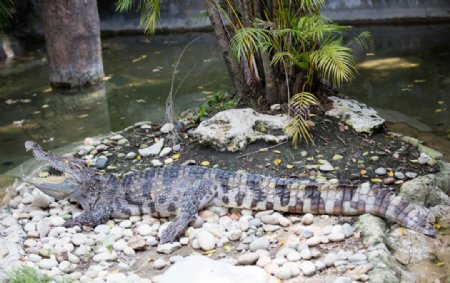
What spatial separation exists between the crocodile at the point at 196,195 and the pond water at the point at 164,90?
160 centimetres

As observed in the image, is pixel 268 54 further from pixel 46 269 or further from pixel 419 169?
pixel 46 269

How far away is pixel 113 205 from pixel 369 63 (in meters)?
5.43

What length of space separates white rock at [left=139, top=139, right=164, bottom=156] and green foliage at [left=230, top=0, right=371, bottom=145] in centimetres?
119

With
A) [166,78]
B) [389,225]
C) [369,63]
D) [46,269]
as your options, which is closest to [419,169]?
[389,225]

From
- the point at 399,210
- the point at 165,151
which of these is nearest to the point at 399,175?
the point at 399,210

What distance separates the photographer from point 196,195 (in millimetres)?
4430

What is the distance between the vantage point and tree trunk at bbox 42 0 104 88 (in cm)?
842

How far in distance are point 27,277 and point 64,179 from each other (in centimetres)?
163

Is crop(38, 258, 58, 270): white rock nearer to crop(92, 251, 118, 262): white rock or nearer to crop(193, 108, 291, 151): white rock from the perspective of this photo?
crop(92, 251, 118, 262): white rock

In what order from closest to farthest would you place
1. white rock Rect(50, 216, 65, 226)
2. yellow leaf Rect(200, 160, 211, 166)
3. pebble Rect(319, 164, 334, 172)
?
white rock Rect(50, 216, 65, 226) → pebble Rect(319, 164, 334, 172) → yellow leaf Rect(200, 160, 211, 166)

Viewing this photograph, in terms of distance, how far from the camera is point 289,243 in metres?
3.89

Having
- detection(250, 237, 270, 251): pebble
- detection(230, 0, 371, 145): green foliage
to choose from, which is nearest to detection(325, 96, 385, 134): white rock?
detection(230, 0, 371, 145): green foliage

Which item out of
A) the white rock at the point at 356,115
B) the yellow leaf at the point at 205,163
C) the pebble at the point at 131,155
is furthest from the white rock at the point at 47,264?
the white rock at the point at 356,115

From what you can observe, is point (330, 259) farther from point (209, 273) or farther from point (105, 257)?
point (105, 257)
